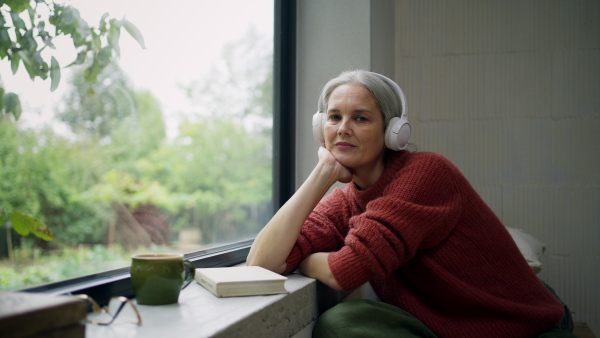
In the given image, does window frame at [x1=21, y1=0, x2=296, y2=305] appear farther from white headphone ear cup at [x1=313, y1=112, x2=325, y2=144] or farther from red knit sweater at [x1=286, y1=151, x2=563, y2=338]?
red knit sweater at [x1=286, y1=151, x2=563, y2=338]

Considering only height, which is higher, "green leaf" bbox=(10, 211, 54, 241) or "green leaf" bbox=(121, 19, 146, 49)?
"green leaf" bbox=(121, 19, 146, 49)

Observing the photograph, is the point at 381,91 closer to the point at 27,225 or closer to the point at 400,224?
the point at 400,224

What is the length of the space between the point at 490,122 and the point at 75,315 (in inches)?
90.6

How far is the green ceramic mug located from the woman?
408 millimetres

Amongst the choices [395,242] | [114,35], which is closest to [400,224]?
[395,242]

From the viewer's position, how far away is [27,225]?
999 millimetres

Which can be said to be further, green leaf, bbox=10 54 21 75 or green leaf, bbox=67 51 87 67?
green leaf, bbox=67 51 87 67

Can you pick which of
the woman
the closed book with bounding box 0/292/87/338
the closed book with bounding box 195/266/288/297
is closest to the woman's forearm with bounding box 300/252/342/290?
the woman

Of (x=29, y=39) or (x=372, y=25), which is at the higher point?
(x=372, y=25)

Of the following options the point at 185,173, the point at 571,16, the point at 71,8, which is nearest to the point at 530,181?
the point at 571,16

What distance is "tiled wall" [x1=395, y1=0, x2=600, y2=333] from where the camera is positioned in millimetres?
2537

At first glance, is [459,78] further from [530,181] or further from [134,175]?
[134,175]

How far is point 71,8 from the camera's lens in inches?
46.1

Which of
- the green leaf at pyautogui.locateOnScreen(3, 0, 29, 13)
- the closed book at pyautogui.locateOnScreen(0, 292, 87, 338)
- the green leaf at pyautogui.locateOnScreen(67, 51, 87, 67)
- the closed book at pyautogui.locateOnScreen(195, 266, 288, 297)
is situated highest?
the green leaf at pyautogui.locateOnScreen(3, 0, 29, 13)
